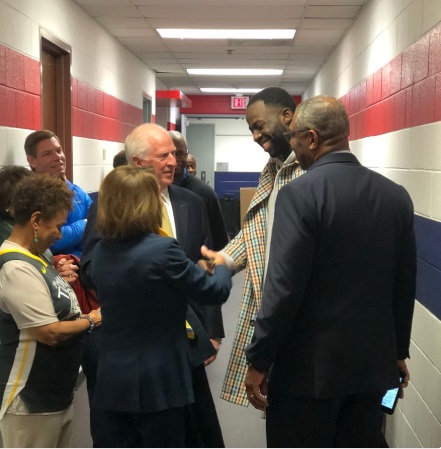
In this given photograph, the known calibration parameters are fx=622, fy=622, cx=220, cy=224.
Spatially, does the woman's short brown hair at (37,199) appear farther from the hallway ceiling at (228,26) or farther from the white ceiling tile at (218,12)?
the white ceiling tile at (218,12)

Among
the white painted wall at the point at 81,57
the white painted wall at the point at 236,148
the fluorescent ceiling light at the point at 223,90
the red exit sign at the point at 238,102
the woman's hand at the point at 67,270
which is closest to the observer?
the woman's hand at the point at 67,270

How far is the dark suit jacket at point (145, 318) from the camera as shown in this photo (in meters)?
1.80

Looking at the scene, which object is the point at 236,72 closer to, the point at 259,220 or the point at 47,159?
the point at 47,159

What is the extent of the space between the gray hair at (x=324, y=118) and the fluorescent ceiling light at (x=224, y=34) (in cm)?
476

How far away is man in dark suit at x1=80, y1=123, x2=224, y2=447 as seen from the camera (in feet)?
7.45

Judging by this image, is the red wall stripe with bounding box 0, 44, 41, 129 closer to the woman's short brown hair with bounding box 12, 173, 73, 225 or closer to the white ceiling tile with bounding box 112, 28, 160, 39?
the woman's short brown hair with bounding box 12, 173, 73, 225

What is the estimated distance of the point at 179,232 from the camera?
7.68ft

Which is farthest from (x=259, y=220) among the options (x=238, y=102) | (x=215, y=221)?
(x=238, y=102)

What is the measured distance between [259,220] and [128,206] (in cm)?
70

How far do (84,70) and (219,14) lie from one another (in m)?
1.31

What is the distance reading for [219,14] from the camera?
5.59 m

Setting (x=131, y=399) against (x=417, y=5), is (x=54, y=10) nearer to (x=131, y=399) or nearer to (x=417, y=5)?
(x=417, y=5)

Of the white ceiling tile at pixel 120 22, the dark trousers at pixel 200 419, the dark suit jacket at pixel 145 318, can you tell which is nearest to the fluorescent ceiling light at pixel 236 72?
the white ceiling tile at pixel 120 22

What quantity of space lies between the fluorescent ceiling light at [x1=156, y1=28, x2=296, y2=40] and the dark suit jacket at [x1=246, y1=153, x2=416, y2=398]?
493 centimetres
